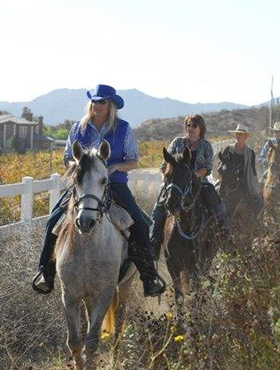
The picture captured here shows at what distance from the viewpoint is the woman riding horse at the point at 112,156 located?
8172 mm

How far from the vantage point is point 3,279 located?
356 inches

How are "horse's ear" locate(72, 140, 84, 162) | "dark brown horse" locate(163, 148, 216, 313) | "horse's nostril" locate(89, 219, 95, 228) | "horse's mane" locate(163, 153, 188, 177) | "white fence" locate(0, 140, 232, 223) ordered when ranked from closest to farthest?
1. "horse's nostril" locate(89, 219, 95, 228)
2. "horse's ear" locate(72, 140, 84, 162)
3. "dark brown horse" locate(163, 148, 216, 313)
4. "horse's mane" locate(163, 153, 188, 177)
5. "white fence" locate(0, 140, 232, 223)

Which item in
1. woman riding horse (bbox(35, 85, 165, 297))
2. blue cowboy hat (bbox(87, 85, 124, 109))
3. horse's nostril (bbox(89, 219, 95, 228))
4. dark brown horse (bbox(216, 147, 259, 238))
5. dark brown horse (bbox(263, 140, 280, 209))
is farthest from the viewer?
dark brown horse (bbox(263, 140, 280, 209))

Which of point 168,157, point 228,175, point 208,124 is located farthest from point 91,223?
point 208,124

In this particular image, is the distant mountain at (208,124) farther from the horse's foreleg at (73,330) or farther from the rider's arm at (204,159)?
the horse's foreleg at (73,330)

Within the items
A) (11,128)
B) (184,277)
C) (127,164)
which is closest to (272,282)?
(127,164)

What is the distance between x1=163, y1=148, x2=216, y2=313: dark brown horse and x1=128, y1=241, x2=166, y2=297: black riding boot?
1.92 feet

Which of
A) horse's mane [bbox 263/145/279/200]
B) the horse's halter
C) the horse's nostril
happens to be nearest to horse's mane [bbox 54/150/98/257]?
the horse's halter

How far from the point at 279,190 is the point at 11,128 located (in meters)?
85.7

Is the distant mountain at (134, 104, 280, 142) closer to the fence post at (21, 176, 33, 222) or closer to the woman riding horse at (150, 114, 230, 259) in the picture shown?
the fence post at (21, 176, 33, 222)

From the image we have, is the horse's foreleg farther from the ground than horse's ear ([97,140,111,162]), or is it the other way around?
horse's ear ([97,140,111,162])

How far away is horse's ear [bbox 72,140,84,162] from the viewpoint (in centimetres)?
738

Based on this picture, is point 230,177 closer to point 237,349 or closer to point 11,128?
point 237,349

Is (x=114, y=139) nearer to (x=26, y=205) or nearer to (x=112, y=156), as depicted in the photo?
(x=112, y=156)
